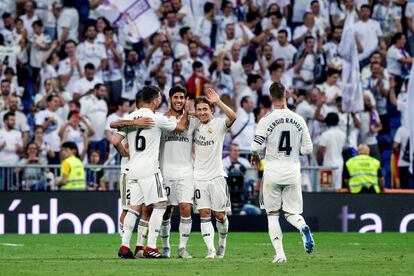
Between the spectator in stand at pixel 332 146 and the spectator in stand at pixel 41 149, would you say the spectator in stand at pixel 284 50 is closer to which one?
the spectator in stand at pixel 332 146

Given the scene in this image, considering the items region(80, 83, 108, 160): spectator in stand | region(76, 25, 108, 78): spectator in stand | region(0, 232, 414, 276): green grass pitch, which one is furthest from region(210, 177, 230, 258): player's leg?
region(76, 25, 108, 78): spectator in stand

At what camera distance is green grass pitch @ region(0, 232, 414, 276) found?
47.8ft

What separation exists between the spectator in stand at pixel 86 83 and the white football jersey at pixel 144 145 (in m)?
11.7

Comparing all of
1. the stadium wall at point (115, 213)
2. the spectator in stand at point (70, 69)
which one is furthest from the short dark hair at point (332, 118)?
the spectator in stand at point (70, 69)

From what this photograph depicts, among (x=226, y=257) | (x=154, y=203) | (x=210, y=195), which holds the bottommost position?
(x=226, y=257)

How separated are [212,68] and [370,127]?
391 cm

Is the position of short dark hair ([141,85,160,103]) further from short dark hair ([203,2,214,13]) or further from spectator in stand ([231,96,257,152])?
short dark hair ([203,2,214,13])

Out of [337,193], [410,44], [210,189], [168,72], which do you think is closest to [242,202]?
[337,193]

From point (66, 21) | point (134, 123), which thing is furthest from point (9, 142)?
point (134, 123)

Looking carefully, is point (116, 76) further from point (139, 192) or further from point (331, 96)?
point (139, 192)

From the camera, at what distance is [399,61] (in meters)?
30.4

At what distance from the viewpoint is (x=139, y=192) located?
54.7 feet

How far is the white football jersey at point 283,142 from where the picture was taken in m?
16.2

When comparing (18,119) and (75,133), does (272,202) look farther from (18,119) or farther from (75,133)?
(18,119)
